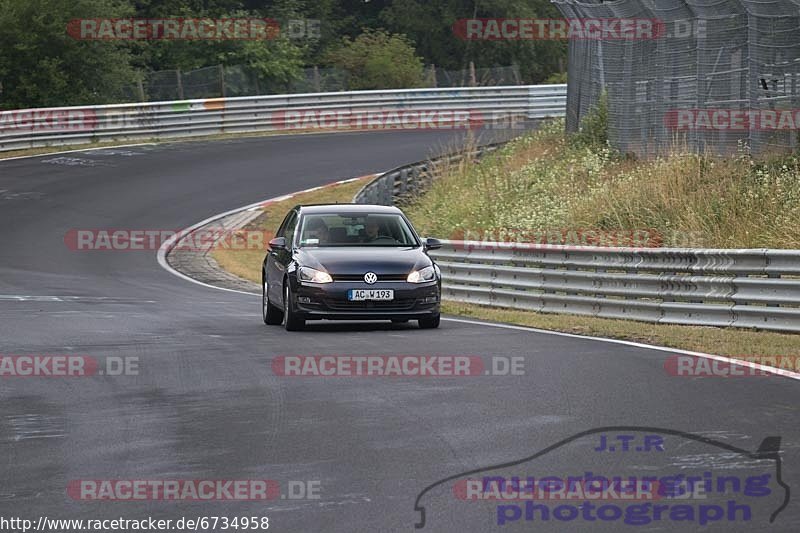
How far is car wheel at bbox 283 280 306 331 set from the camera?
1658 centimetres

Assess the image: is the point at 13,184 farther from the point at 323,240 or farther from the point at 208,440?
the point at 208,440

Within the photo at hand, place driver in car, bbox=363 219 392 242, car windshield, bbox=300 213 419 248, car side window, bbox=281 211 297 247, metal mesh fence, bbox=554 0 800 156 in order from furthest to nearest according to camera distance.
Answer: metal mesh fence, bbox=554 0 800 156 → car side window, bbox=281 211 297 247 → driver in car, bbox=363 219 392 242 → car windshield, bbox=300 213 419 248

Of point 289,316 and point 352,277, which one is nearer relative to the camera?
point 352,277

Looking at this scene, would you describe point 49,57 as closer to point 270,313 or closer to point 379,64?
point 379,64

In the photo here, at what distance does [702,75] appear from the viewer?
2428cm

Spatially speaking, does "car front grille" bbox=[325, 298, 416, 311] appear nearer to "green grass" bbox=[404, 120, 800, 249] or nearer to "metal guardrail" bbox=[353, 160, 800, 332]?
"metal guardrail" bbox=[353, 160, 800, 332]

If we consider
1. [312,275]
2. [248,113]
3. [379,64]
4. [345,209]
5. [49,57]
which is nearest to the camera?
[312,275]

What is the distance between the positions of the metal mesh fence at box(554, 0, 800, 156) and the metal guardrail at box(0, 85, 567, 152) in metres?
18.5

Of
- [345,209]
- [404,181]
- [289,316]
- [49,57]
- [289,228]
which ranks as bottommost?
[404,181]

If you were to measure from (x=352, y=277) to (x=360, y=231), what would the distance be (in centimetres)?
136

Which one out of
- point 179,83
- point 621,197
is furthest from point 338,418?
point 179,83

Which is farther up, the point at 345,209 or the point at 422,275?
the point at 345,209

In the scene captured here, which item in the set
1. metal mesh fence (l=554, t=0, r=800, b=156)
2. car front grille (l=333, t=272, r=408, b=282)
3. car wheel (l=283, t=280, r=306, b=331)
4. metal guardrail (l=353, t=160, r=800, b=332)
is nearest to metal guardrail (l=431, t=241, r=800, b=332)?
metal guardrail (l=353, t=160, r=800, b=332)

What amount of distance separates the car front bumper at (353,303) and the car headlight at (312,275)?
0.18 ft
